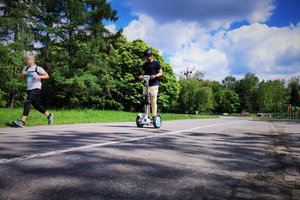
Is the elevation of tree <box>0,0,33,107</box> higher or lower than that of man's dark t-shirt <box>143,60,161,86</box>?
higher

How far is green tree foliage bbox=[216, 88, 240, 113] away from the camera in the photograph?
10638 centimetres

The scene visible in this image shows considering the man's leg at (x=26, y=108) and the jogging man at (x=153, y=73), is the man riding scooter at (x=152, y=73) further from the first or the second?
the man's leg at (x=26, y=108)

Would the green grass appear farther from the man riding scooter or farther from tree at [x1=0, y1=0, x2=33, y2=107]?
tree at [x1=0, y1=0, x2=33, y2=107]

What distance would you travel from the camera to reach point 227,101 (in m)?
108

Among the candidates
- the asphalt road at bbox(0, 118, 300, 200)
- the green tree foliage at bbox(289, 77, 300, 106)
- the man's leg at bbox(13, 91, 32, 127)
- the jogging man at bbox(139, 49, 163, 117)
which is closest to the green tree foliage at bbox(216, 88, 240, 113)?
the green tree foliage at bbox(289, 77, 300, 106)

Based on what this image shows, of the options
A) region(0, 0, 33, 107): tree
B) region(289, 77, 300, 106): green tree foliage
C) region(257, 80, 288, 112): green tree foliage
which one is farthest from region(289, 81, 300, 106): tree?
region(0, 0, 33, 107): tree

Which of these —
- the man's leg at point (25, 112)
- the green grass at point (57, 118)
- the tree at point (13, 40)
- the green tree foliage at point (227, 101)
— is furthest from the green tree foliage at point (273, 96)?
the man's leg at point (25, 112)

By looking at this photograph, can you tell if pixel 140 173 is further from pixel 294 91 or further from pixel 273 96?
pixel 294 91

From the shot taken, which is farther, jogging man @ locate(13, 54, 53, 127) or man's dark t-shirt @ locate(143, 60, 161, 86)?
man's dark t-shirt @ locate(143, 60, 161, 86)

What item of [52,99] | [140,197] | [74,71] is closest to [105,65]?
[74,71]

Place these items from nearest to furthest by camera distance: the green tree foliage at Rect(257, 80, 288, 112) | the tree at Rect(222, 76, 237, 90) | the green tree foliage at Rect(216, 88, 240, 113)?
the green tree foliage at Rect(257, 80, 288, 112) → the green tree foliage at Rect(216, 88, 240, 113) → the tree at Rect(222, 76, 237, 90)

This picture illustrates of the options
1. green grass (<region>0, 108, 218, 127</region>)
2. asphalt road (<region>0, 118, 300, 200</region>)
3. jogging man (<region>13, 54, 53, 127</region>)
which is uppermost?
jogging man (<region>13, 54, 53, 127</region>)

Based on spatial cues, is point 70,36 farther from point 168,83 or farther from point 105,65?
point 168,83

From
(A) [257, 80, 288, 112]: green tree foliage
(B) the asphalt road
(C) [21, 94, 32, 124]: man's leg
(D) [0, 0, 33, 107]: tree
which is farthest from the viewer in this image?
(A) [257, 80, 288, 112]: green tree foliage
